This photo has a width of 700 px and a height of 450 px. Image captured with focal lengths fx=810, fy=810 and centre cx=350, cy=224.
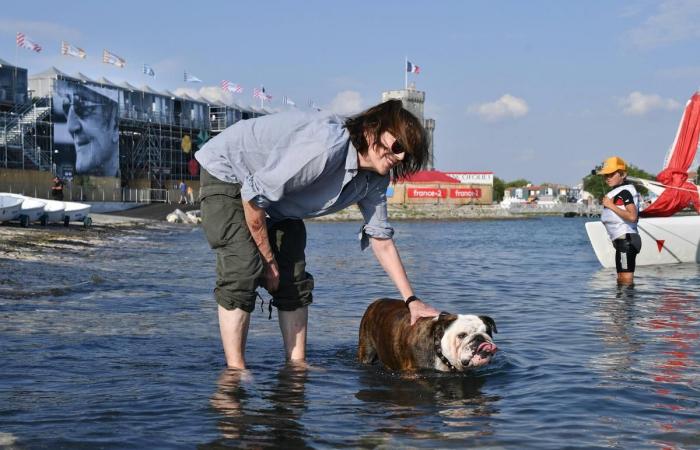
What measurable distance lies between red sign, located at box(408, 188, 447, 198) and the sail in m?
81.0

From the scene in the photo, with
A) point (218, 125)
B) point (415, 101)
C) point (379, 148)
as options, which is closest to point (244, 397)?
point (379, 148)

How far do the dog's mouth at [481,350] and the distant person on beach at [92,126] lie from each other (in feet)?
194

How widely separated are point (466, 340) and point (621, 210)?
660 cm

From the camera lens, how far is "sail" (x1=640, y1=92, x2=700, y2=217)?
16359 millimetres

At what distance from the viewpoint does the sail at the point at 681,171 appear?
16.4 m

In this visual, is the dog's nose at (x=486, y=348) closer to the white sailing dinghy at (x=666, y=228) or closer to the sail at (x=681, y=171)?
the white sailing dinghy at (x=666, y=228)

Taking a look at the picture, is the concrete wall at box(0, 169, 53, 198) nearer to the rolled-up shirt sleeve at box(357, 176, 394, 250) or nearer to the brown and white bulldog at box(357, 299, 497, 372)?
the brown and white bulldog at box(357, 299, 497, 372)

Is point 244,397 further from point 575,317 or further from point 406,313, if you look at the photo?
point 575,317

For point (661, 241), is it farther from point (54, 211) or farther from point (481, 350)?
point (54, 211)

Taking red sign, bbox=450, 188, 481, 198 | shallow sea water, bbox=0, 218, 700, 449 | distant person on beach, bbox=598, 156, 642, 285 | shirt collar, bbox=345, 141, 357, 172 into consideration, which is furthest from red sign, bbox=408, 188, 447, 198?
shirt collar, bbox=345, 141, 357, 172

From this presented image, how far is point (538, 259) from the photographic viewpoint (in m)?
21.1

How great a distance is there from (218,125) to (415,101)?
61.2 m

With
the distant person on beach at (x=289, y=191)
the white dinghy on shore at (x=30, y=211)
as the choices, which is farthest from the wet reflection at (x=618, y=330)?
the white dinghy on shore at (x=30, y=211)

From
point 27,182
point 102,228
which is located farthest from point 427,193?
point 102,228
